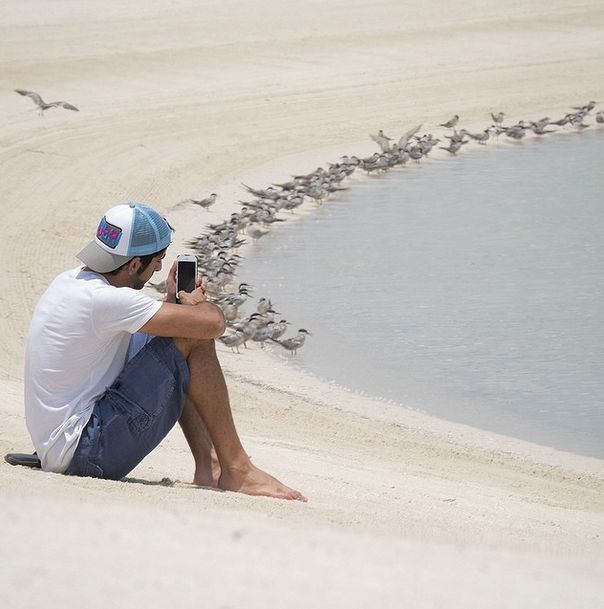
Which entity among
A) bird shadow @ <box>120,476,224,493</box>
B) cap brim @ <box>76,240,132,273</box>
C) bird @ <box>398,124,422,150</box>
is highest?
cap brim @ <box>76,240,132,273</box>

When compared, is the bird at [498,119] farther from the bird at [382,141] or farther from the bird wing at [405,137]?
the bird at [382,141]

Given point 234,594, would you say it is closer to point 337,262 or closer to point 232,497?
point 232,497

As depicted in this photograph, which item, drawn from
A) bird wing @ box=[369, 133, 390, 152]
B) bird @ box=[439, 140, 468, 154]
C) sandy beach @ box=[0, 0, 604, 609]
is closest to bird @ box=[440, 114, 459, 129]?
sandy beach @ box=[0, 0, 604, 609]

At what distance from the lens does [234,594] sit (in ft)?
12.8

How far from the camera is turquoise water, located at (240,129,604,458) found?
10.5 m

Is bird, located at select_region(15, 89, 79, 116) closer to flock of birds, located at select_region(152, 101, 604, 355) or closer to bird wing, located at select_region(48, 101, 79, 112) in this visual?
bird wing, located at select_region(48, 101, 79, 112)

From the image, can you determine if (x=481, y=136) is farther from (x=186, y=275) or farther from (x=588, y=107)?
(x=186, y=275)

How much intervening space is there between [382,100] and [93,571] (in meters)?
20.6

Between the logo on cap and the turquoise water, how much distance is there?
4949 mm

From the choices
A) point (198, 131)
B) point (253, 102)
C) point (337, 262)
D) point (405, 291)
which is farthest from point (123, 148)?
point (405, 291)

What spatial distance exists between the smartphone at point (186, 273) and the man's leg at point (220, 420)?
0.30 m

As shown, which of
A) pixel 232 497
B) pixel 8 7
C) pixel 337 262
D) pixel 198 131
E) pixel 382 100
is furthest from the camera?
pixel 8 7

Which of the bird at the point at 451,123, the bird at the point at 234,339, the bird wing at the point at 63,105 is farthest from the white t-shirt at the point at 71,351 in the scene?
the bird at the point at 451,123

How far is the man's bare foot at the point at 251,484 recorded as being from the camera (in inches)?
221
